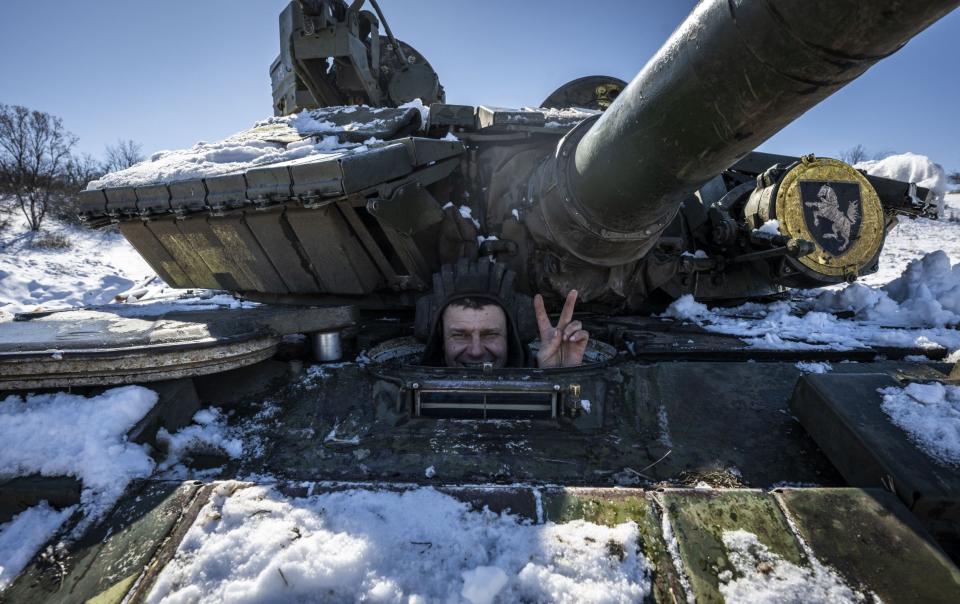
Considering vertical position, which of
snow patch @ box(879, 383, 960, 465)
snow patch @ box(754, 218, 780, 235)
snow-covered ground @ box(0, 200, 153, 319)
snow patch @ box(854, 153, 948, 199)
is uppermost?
snow patch @ box(854, 153, 948, 199)

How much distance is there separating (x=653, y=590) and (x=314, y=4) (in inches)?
226

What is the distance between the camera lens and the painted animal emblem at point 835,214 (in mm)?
3893

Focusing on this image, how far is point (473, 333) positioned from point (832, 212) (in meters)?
2.77

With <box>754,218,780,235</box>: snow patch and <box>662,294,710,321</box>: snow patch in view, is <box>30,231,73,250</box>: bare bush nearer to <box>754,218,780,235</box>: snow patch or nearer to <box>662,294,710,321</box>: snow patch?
<box>662,294,710,321</box>: snow patch

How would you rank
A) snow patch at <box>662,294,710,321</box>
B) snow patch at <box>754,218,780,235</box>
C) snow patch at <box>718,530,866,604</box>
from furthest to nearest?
snow patch at <box>662,294,710,321</box> < snow patch at <box>754,218,780,235</box> < snow patch at <box>718,530,866,604</box>

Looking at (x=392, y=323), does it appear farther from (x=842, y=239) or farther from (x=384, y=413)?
(x=842, y=239)

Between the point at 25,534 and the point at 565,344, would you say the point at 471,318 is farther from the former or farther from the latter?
the point at 25,534

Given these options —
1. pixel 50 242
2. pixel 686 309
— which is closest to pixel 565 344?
pixel 686 309

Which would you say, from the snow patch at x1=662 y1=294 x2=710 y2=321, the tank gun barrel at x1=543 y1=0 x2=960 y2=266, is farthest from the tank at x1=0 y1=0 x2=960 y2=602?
the snow patch at x1=662 y1=294 x2=710 y2=321

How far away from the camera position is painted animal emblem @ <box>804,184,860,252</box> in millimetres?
3893

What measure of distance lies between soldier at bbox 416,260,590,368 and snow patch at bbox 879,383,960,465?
1.63 m

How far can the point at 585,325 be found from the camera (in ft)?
12.2

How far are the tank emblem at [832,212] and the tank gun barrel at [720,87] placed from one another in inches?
68.9

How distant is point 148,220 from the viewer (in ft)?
12.9
